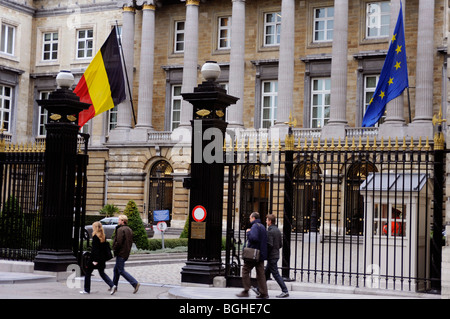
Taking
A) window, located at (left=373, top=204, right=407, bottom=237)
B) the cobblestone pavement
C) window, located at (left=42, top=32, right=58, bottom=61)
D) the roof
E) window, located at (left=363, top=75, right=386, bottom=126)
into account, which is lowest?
the cobblestone pavement

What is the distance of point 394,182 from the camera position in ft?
51.4

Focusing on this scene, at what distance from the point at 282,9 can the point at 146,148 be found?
11878 millimetres

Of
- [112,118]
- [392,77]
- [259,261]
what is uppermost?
[392,77]

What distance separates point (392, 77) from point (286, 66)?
33.1ft

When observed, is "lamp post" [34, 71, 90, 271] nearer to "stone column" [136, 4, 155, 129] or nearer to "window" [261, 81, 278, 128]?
"window" [261, 81, 278, 128]

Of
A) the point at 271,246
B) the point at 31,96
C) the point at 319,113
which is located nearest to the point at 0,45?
the point at 31,96

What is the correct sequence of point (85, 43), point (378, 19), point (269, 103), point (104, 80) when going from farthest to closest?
point (85, 43) → point (269, 103) → point (378, 19) → point (104, 80)

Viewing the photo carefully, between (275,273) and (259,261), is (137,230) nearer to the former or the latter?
(275,273)

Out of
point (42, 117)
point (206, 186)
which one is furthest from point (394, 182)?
point (42, 117)

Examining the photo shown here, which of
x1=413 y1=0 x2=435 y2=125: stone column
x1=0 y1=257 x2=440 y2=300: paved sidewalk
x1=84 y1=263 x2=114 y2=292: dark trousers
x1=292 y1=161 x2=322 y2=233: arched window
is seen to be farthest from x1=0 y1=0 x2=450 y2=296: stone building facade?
x1=84 y1=263 x2=114 y2=292: dark trousers

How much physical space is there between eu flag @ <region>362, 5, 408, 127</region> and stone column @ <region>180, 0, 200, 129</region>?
14.8 metres

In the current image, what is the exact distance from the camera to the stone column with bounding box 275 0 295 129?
4478 centimetres

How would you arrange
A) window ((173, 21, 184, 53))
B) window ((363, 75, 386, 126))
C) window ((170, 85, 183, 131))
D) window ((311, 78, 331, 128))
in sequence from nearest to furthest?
window ((363, 75, 386, 126)) < window ((311, 78, 331, 128)) < window ((170, 85, 183, 131)) < window ((173, 21, 184, 53))

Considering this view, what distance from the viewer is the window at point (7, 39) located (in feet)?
178
